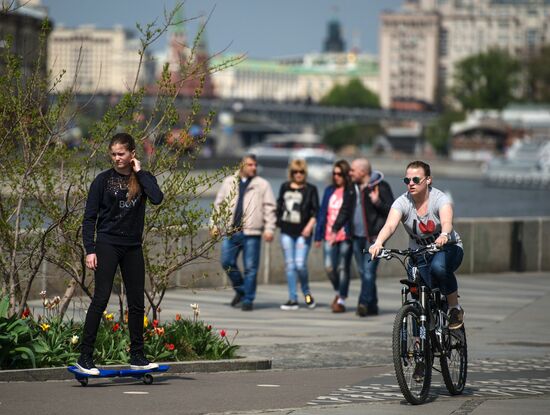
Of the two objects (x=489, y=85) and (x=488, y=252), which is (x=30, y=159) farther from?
(x=489, y=85)

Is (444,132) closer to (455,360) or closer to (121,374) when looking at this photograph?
(455,360)

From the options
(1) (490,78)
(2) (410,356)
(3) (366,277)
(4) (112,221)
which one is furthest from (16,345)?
(1) (490,78)

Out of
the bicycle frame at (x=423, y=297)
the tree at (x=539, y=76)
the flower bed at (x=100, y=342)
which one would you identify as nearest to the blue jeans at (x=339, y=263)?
the flower bed at (x=100, y=342)

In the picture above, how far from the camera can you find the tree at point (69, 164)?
11.0 meters

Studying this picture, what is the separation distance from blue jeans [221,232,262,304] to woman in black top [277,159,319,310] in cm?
39

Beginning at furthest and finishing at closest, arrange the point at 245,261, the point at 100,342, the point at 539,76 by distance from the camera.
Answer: the point at 539,76 → the point at 245,261 → the point at 100,342

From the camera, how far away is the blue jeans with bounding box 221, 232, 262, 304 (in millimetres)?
16297

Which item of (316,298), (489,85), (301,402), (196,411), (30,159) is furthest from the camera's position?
(489,85)

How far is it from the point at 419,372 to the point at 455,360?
0.70m

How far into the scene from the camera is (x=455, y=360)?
10.2 meters

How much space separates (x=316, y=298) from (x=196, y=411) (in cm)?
915

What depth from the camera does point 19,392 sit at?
955cm

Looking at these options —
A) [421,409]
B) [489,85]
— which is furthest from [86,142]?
[489,85]

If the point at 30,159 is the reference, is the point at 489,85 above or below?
above
